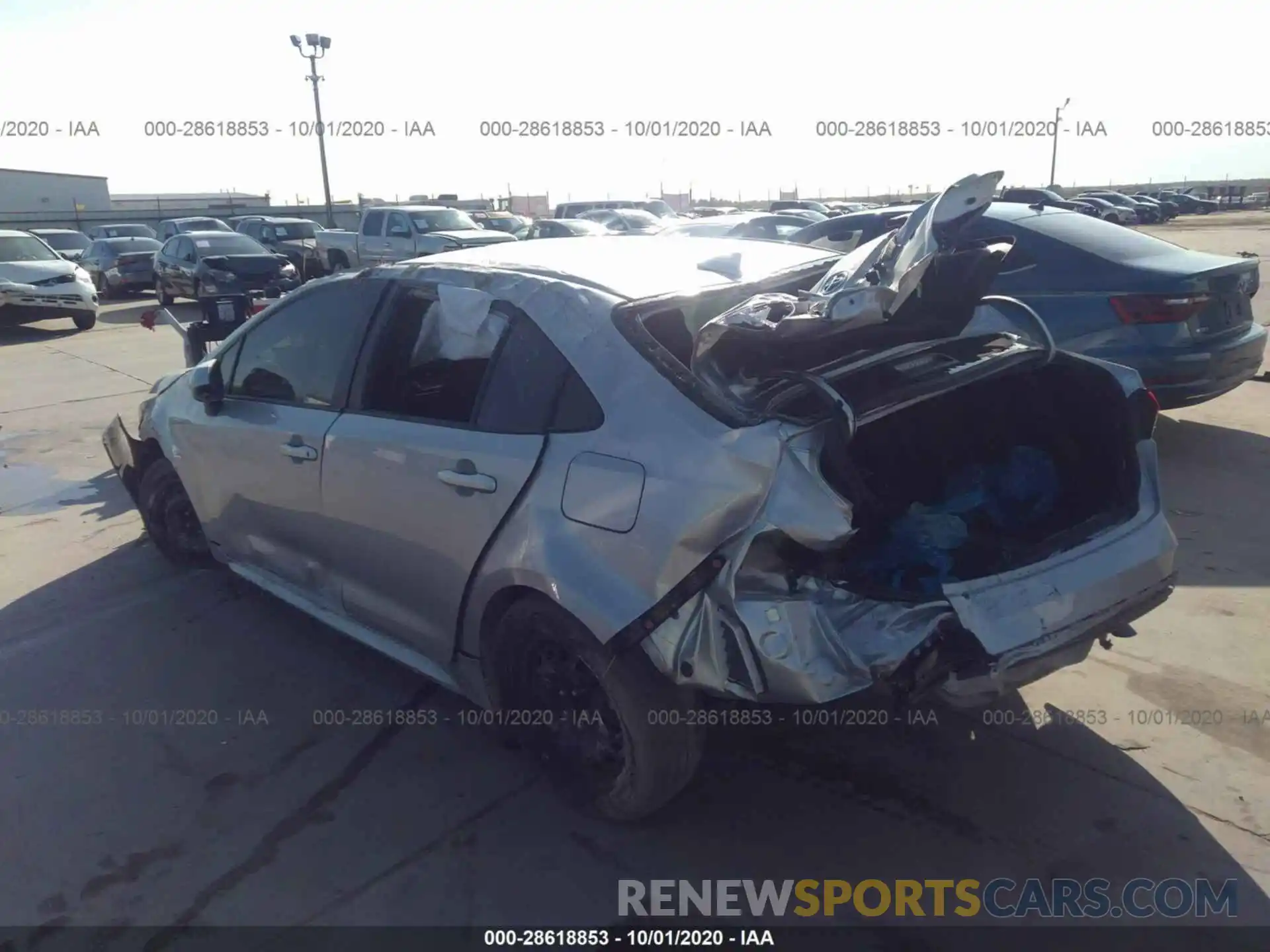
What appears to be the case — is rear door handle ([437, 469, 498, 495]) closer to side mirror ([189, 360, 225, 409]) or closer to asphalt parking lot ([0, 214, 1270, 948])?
asphalt parking lot ([0, 214, 1270, 948])

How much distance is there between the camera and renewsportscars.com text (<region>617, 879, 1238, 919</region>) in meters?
2.80

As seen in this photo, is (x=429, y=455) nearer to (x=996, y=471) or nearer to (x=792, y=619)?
(x=792, y=619)

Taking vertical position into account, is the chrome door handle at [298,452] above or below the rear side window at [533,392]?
below

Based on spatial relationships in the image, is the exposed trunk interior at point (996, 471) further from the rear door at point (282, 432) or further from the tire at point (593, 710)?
the rear door at point (282, 432)

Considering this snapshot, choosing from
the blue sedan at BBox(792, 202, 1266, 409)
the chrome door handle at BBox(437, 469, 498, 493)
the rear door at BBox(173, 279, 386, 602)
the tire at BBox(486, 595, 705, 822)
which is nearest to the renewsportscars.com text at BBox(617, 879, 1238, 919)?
the tire at BBox(486, 595, 705, 822)

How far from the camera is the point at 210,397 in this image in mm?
4488

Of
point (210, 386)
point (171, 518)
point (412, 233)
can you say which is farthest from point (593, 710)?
point (412, 233)

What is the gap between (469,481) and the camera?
3189mm

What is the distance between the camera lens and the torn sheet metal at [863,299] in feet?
8.86

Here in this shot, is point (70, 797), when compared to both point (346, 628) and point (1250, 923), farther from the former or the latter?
point (1250, 923)

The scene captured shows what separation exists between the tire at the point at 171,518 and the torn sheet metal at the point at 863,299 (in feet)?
11.0

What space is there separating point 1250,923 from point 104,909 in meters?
3.20

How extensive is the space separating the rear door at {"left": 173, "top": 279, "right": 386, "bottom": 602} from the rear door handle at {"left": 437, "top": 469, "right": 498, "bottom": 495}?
0.80 m

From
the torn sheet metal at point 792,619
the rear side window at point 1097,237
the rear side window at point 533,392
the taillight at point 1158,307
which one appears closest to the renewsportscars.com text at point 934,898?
the torn sheet metal at point 792,619
